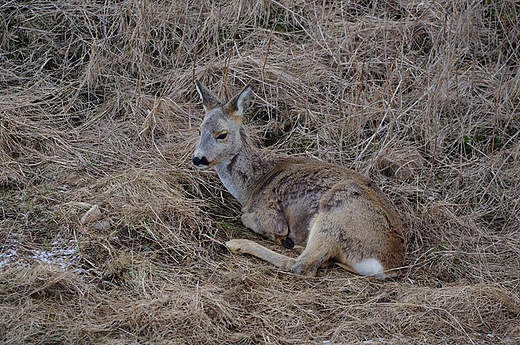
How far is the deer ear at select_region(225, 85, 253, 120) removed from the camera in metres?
6.24

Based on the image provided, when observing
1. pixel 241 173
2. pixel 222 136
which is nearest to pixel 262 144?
pixel 241 173

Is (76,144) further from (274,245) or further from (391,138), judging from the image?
(391,138)

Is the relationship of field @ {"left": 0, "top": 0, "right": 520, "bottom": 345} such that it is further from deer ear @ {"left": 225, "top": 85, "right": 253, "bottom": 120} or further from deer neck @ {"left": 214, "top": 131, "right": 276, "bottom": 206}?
deer ear @ {"left": 225, "top": 85, "right": 253, "bottom": 120}

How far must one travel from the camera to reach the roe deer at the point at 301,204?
17.9 feet

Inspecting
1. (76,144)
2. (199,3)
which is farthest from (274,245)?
(199,3)

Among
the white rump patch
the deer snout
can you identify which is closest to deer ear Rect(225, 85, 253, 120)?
the deer snout

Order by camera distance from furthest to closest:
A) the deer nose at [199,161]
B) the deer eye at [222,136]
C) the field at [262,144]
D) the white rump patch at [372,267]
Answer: the deer eye at [222,136]
the deer nose at [199,161]
the white rump patch at [372,267]
the field at [262,144]

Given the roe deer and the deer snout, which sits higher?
the deer snout

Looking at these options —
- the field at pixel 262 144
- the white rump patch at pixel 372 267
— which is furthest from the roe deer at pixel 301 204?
the field at pixel 262 144

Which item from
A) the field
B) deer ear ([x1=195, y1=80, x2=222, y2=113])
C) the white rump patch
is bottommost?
the white rump patch

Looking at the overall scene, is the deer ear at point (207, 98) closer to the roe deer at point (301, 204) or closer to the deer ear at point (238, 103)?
the roe deer at point (301, 204)

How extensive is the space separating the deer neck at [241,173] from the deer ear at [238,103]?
177 millimetres

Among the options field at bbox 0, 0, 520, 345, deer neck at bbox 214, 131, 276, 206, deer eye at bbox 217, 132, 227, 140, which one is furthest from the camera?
deer neck at bbox 214, 131, 276, 206

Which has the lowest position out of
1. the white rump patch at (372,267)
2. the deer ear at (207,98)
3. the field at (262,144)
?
the white rump patch at (372,267)
